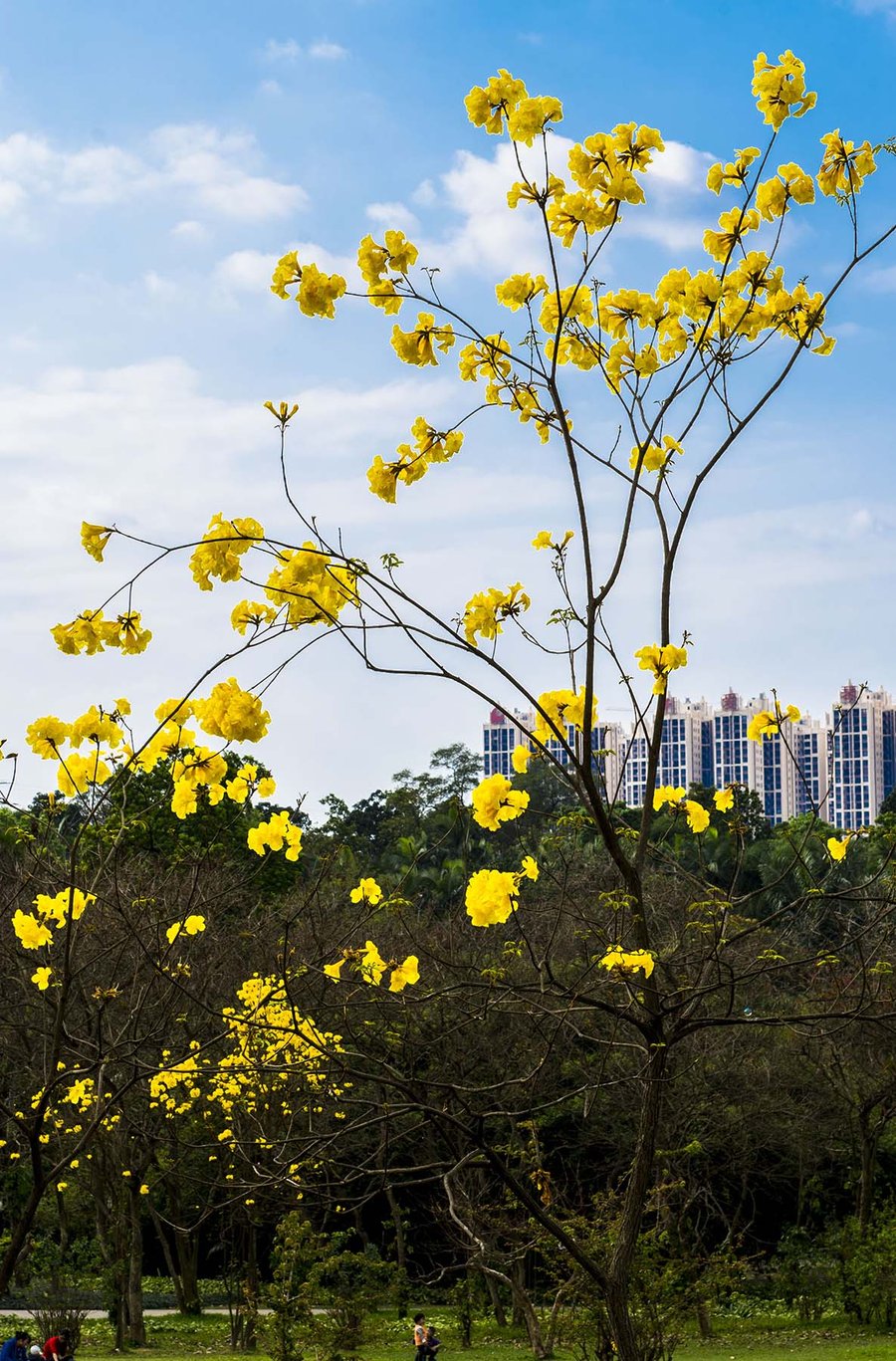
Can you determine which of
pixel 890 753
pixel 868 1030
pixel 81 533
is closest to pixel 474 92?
pixel 81 533

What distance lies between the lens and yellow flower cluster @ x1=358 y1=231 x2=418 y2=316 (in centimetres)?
300

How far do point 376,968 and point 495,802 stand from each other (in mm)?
1184

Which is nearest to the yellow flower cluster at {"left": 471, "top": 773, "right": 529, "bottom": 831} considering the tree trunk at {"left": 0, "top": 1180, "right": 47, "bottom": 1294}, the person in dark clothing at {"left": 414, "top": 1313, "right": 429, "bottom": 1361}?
the tree trunk at {"left": 0, "top": 1180, "right": 47, "bottom": 1294}

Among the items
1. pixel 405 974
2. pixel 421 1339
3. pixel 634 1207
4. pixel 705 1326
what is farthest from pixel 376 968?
pixel 705 1326

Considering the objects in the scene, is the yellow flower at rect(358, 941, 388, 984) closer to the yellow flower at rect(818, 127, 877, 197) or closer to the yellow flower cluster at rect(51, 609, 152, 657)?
the yellow flower cluster at rect(51, 609, 152, 657)

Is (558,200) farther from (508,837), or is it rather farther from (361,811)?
(361,811)

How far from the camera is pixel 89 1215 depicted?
17.4m

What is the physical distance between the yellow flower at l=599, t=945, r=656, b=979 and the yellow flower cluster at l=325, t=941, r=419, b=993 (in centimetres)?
54

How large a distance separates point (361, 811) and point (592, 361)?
4289 cm

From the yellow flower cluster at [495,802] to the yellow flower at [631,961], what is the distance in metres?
0.40

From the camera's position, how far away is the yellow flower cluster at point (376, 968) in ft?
11.7

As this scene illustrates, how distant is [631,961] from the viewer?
9.91 ft

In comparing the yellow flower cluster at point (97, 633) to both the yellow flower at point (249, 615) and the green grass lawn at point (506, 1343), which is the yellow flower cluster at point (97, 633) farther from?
the green grass lawn at point (506, 1343)

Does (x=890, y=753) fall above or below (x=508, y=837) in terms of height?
above
